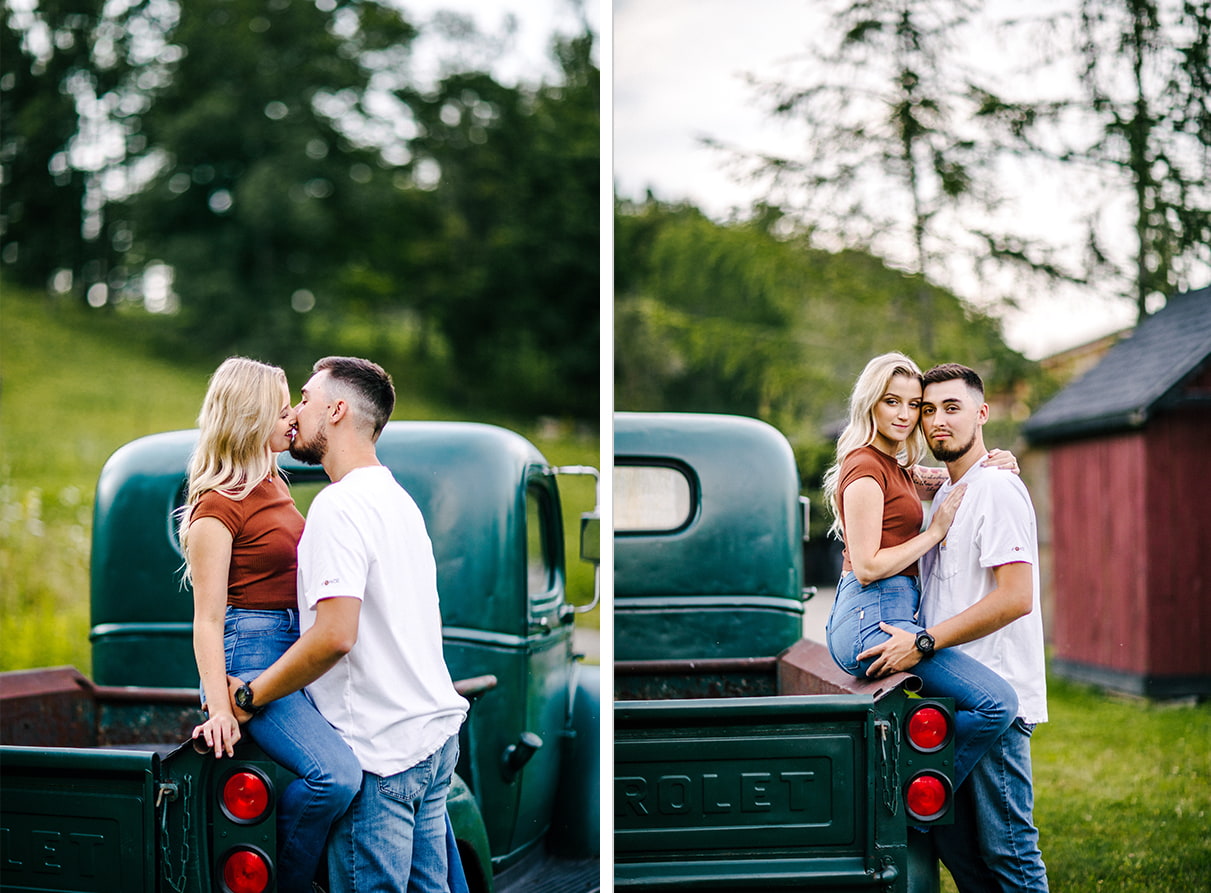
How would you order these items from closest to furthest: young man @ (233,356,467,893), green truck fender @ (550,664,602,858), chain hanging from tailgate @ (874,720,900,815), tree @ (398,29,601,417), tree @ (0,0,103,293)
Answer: young man @ (233,356,467,893)
chain hanging from tailgate @ (874,720,900,815)
green truck fender @ (550,664,602,858)
tree @ (0,0,103,293)
tree @ (398,29,601,417)

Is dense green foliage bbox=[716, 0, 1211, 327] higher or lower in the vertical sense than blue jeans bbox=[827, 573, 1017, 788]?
higher

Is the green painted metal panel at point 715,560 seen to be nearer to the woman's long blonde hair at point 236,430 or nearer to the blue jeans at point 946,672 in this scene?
the blue jeans at point 946,672

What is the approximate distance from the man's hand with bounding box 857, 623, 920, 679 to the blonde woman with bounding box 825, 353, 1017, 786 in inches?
0.9

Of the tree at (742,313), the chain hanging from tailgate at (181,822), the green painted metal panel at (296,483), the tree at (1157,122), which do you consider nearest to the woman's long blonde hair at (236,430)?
the chain hanging from tailgate at (181,822)

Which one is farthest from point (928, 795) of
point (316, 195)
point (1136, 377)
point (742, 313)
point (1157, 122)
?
point (316, 195)

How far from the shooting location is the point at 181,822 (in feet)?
7.02

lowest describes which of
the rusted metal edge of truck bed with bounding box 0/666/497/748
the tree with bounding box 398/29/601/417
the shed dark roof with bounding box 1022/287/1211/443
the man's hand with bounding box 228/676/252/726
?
the rusted metal edge of truck bed with bounding box 0/666/497/748

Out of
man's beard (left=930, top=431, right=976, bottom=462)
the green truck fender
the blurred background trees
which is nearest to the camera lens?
man's beard (left=930, top=431, right=976, bottom=462)

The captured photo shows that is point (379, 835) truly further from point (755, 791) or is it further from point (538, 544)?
point (538, 544)

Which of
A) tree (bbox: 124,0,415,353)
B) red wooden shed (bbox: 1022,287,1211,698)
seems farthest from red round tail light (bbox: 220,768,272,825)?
tree (bbox: 124,0,415,353)

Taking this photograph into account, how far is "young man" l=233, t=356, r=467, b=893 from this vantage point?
2076mm

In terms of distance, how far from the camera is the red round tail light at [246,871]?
2.12 meters

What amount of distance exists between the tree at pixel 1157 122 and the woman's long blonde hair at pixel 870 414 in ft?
5.71

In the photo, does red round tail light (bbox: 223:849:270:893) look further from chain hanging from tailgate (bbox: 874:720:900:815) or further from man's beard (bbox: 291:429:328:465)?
chain hanging from tailgate (bbox: 874:720:900:815)
